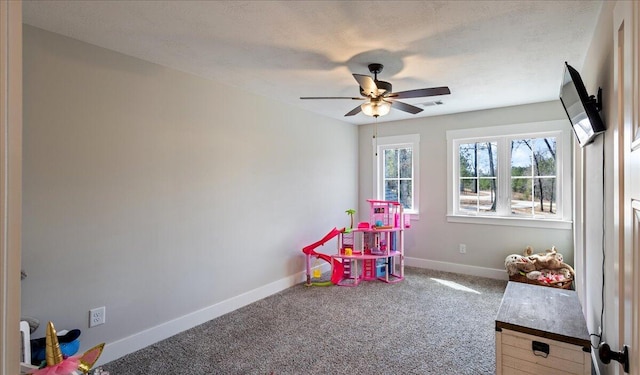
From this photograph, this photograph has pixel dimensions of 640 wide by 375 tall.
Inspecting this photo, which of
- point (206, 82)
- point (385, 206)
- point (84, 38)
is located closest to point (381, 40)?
point (206, 82)

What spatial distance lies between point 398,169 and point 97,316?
4325 millimetres

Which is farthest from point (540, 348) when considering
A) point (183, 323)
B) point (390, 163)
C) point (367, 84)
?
point (390, 163)

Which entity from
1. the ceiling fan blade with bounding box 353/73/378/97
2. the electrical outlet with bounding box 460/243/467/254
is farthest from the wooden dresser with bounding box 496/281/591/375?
the electrical outlet with bounding box 460/243/467/254

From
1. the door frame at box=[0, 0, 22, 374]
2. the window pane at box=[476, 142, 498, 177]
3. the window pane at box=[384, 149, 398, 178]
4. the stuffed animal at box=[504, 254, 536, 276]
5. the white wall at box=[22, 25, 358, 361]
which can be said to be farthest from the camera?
the window pane at box=[384, 149, 398, 178]

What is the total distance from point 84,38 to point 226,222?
75.2 inches

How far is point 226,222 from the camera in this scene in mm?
3373

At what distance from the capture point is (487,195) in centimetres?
456

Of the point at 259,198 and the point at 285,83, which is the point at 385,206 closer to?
the point at 259,198

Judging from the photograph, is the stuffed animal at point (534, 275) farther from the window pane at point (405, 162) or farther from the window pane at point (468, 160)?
the window pane at point (405, 162)

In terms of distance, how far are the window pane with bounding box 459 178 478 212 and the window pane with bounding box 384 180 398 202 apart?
1.02 metres

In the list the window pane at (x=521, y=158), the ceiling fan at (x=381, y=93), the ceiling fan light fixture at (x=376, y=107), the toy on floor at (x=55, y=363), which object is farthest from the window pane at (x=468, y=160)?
the toy on floor at (x=55, y=363)

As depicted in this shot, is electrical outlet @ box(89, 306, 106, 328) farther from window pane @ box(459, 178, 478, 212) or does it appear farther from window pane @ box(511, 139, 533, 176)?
window pane @ box(511, 139, 533, 176)

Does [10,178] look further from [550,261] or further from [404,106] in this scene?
[550,261]

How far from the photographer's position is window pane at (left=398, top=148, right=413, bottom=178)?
5191mm
